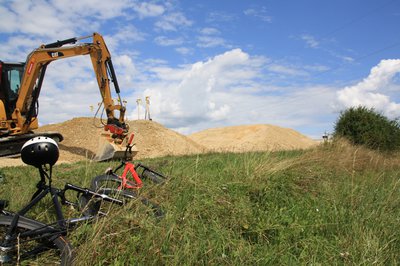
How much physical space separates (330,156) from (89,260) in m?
7.49

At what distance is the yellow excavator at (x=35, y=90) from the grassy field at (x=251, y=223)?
7.15m

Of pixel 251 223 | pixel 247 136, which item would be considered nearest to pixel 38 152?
pixel 251 223

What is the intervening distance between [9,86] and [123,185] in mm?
11146

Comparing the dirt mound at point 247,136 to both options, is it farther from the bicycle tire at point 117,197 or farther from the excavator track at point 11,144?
the bicycle tire at point 117,197

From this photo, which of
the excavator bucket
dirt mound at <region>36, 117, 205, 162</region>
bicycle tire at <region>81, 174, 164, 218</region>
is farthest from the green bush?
bicycle tire at <region>81, 174, 164, 218</region>

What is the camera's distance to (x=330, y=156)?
9.49 meters

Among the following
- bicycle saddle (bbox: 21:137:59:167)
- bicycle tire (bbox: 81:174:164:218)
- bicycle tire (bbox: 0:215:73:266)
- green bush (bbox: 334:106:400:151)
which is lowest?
bicycle tire (bbox: 0:215:73:266)

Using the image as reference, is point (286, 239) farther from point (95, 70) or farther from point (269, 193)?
point (95, 70)

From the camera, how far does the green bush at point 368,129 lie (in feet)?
52.5

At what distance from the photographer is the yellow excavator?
44.9 ft

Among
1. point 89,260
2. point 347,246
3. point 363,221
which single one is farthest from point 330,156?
point 89,260

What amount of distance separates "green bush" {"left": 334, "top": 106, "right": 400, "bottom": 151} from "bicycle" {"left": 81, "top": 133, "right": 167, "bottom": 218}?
39.8 ft

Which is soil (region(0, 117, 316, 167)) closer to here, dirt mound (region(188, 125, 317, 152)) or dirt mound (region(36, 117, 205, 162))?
dirt mound (region(36, 117, 205, 162))

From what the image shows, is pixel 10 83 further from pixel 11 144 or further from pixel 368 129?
pixel 368 129
